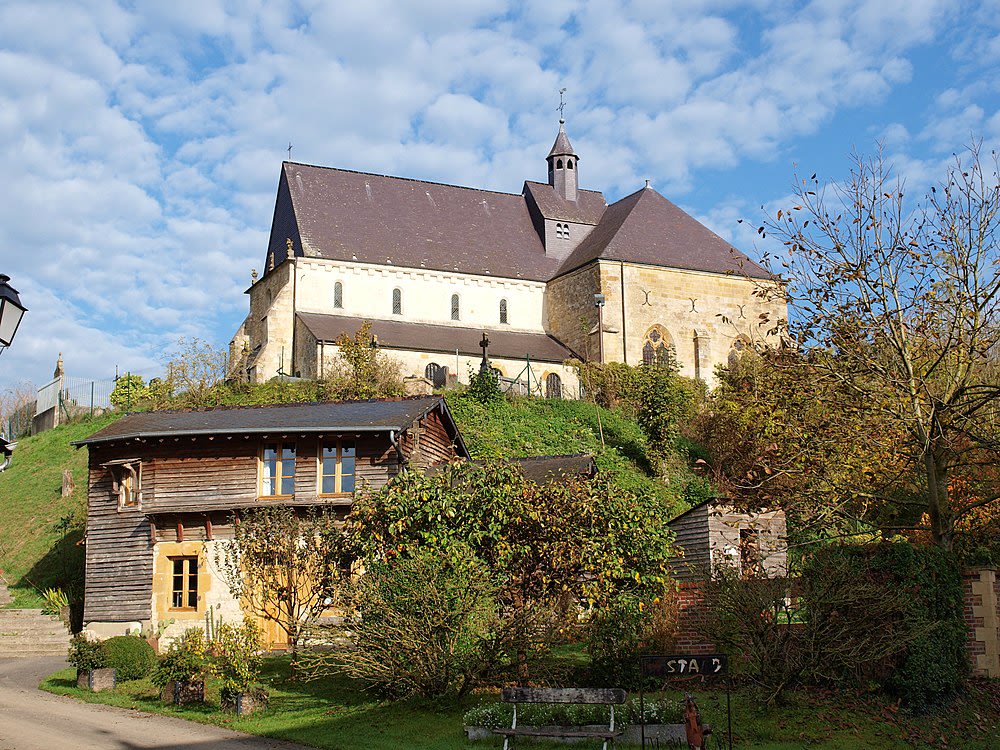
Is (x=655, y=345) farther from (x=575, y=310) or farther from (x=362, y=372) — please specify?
(x=362, y=372)

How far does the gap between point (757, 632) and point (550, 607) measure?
9.85 ft

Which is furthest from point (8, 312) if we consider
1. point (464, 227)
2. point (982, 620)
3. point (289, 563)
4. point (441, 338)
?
point (464, 227)

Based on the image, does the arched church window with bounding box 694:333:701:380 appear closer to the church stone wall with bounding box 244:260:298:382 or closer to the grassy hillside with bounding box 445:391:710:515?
the grassy hillside with bounding box 445:391:710:515

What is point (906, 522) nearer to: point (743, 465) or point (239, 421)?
point (743, 465)

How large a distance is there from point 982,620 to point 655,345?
30833 millimetres

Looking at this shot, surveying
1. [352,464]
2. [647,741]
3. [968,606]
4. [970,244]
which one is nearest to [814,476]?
[968,606]

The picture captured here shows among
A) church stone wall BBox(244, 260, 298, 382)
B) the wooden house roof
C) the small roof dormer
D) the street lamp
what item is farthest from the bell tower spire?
the street lamp

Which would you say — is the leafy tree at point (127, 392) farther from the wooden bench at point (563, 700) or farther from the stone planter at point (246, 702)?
the wooden bench at point (563, 700)

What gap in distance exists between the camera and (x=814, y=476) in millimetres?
16312

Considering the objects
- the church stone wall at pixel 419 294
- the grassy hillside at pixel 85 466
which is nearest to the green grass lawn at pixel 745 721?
the grassy hillside at pixel 85 466

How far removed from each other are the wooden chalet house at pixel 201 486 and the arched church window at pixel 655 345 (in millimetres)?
23674

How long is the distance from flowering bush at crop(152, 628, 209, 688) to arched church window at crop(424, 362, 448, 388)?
2246 centimetres

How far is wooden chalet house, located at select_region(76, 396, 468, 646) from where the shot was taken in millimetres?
21047

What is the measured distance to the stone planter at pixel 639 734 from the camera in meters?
12.2
